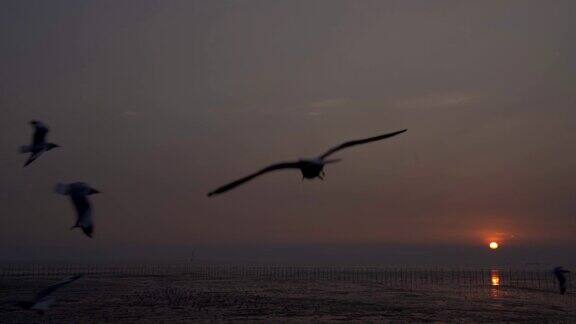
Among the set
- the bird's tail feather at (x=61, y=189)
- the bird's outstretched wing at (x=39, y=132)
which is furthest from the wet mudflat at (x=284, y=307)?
the bird's tail feather at (x=61, y=189)

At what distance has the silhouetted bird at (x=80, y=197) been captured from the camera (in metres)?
12.3

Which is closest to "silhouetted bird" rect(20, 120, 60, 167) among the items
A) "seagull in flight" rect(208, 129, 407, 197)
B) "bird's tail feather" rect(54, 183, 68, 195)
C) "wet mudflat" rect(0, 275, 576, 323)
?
"bird's tail feather" rect(54, 183, 68, 195)

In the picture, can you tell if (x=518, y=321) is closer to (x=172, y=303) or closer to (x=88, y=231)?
(x=172, y=303)

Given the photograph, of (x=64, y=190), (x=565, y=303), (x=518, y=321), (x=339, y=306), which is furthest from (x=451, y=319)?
(x=64, y=190)

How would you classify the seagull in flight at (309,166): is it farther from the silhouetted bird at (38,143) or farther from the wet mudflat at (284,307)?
the wet mudflat at (284,307)

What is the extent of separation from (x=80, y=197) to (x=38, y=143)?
3475 mm

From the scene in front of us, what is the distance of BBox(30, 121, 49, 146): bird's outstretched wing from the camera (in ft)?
50.7

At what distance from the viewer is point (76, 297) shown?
2050 inches

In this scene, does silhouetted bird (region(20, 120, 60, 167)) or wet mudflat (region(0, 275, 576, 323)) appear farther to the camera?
wet mudflat (region(0, 275, 576, 323))

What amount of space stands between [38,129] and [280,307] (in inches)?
1301

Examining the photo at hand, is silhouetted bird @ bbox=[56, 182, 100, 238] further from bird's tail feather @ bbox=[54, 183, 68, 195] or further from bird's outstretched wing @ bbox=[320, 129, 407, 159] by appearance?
bird's outstretched wing @ bbox=[320, 129, 407, 159]

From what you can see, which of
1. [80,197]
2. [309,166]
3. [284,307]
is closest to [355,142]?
[309,166]

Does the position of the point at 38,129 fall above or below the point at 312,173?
above

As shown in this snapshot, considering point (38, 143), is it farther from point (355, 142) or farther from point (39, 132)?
point (355, 142)
